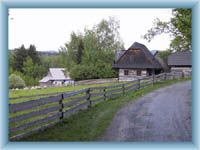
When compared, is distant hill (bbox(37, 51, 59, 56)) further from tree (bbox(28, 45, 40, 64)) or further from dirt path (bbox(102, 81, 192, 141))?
dirt path (bbox(102, 81, 192, 141))

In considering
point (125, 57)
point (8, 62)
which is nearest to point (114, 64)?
point (125, 57)

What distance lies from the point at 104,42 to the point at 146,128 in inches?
66.2

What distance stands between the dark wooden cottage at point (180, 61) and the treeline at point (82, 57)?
3.41 feet

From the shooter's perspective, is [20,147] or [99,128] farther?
[99,128]

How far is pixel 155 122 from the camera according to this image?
6074mm

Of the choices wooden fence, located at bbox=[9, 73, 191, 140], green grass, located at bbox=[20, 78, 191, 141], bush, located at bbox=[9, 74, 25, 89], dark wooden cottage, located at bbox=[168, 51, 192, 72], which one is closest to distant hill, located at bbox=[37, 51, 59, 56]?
bush, located at bbox=[9, 74, 25, 89]

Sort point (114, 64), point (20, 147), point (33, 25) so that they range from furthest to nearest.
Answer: point (114, 64) → point (33, 25) → point (20, 147)

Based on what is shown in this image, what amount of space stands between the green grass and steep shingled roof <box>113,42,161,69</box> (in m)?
1.14

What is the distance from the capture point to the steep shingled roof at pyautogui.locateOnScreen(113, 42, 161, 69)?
5.93 metres

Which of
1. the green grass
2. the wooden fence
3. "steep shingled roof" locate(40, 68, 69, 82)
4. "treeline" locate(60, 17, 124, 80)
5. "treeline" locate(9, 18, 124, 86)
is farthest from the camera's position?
"treeline" locate(60, 17, 124, 80)

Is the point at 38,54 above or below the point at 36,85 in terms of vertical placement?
above
